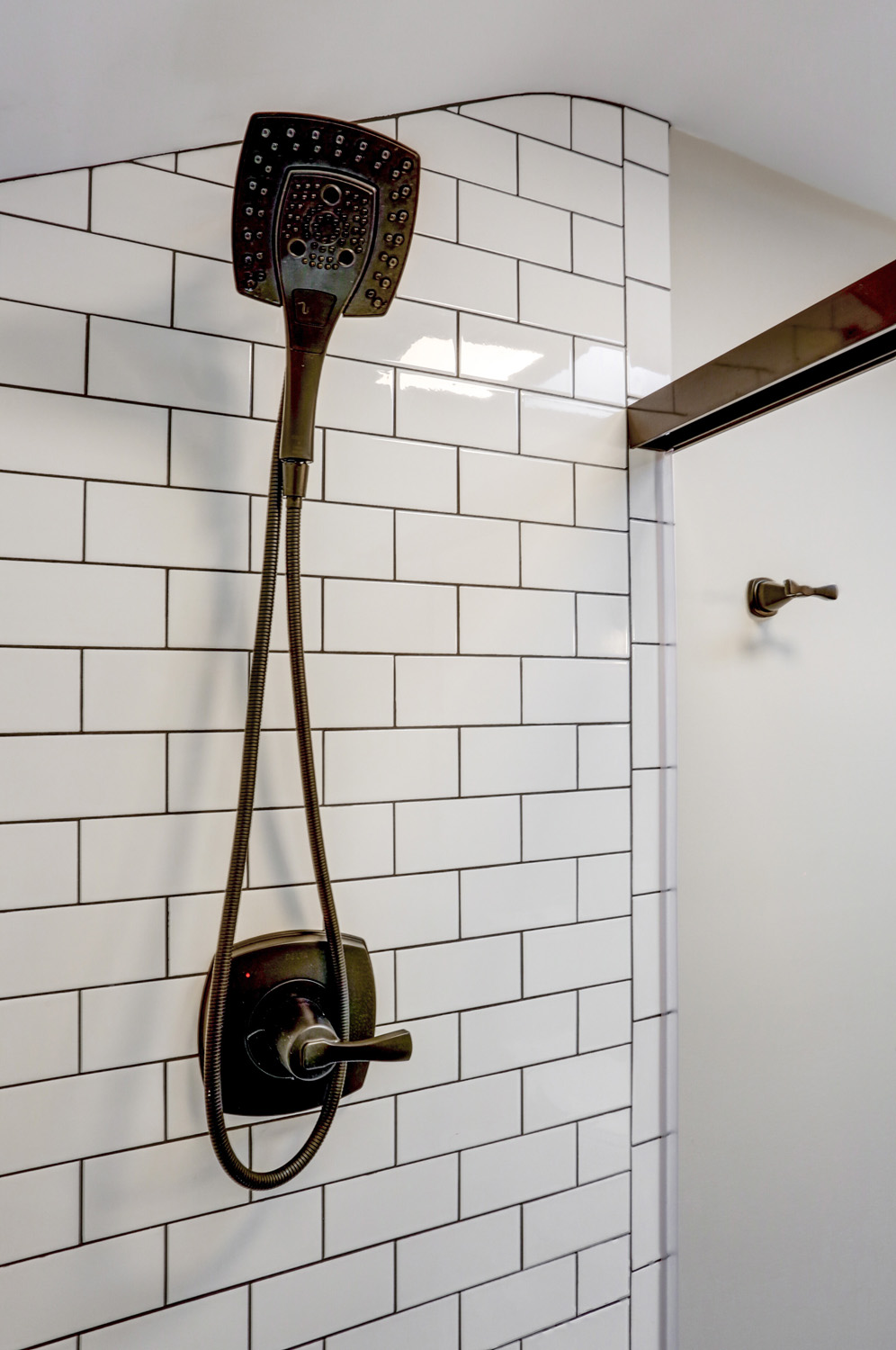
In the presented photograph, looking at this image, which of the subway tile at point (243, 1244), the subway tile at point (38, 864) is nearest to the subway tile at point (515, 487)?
the subway tile at point (38, 864)

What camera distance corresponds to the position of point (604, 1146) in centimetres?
103

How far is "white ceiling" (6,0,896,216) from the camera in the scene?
670mm

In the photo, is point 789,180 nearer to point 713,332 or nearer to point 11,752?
point 713,332

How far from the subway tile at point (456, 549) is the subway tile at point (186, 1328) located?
0.74 metres

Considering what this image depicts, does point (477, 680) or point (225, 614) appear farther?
point (477, 680)

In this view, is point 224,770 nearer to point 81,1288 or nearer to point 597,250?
point 81,1288

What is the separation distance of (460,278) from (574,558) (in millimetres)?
348

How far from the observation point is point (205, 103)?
78 centimetres

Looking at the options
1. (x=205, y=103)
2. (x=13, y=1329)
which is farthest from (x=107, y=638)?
(x=13, y=1329)

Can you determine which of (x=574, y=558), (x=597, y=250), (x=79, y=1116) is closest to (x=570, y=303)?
(x=597, y=250)

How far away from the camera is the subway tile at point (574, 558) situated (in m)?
1.01

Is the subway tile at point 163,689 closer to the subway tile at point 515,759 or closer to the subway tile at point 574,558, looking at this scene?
the subway tile at point 515,759

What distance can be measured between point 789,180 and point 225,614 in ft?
3.51

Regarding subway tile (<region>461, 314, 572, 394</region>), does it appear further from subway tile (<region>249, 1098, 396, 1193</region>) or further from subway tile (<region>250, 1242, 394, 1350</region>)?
subway tile (<region>250, 1242, 394, 1350</region>)
